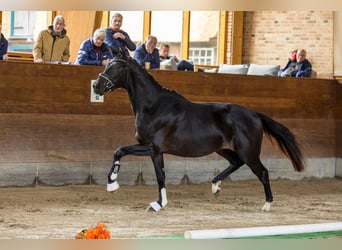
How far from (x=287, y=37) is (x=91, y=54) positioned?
785 centimetres

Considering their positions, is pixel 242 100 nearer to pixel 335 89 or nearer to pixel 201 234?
pixel 335 89

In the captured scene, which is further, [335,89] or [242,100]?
[335,89]

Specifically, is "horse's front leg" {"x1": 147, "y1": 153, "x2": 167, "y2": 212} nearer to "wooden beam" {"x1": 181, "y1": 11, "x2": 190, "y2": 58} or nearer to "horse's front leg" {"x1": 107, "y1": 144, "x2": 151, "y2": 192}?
"horse's front leg" {"x1": 107, "y1": 144, "x2": 151, "y2": 192}

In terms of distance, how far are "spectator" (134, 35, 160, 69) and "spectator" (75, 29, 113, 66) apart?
73 centimetres

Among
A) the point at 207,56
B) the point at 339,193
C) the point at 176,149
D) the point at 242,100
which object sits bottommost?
the point at 339,193

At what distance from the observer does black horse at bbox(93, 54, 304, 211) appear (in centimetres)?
562

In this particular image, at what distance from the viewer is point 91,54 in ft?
24.2

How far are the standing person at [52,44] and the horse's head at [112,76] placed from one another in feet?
7.13

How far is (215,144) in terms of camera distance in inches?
235

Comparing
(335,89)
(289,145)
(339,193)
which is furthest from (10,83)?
(335,89)

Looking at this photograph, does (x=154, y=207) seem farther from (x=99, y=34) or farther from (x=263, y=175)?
(x=99, y=34)

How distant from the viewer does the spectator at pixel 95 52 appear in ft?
23.9

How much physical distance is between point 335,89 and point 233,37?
19.0 feet

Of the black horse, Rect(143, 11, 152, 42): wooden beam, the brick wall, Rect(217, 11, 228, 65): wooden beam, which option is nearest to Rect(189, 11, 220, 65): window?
Rect(217, 11, 228, 65): wooden beam
